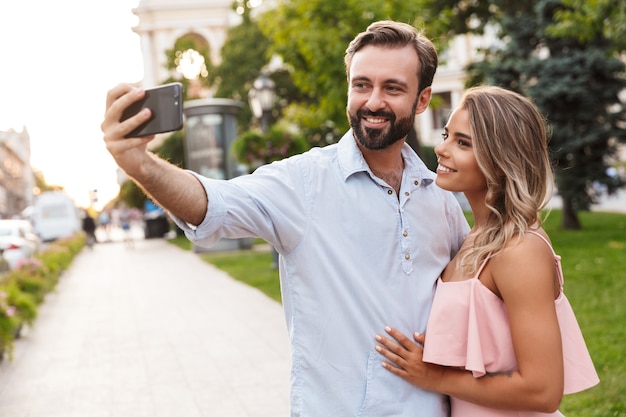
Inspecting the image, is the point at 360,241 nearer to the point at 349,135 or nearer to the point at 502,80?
the point at 349,135

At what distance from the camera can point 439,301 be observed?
2502mm

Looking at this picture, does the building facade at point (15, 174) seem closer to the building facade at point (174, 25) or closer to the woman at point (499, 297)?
the building facade at point (174, 25)

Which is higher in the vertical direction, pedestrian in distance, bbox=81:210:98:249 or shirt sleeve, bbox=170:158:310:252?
shirt sleeve, bbox=170:158:310:252

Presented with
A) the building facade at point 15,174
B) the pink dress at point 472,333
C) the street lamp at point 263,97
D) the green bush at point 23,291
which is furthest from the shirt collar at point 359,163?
the building facade at point 15,174

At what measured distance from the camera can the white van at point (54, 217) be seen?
36.9 metres

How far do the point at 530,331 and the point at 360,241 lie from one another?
55cm

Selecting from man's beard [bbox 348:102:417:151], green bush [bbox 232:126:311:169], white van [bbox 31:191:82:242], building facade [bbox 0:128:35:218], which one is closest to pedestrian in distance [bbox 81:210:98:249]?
white van [bbox 31:191:82:242]

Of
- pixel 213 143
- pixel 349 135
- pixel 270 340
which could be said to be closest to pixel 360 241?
pixel 349 135

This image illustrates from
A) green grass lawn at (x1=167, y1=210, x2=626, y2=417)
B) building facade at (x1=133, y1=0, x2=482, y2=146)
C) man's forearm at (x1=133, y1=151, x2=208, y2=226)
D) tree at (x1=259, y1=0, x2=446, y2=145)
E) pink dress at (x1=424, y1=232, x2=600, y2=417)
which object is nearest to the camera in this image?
man's forearm at (x1=133, y1=151, x2=208, y2=226)

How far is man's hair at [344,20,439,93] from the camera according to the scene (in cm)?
253

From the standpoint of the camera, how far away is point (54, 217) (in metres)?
37.8

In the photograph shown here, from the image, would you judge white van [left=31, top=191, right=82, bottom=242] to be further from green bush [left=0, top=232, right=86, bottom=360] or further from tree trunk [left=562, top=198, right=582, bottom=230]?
tree trunk [left=562, top=198, right=582, bottom=230]

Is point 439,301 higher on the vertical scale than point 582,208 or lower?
higher

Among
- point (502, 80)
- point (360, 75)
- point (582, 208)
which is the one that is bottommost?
point (582, 208)
